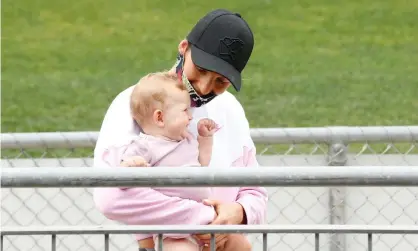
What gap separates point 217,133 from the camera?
3883mm

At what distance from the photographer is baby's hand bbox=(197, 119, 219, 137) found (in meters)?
3.80

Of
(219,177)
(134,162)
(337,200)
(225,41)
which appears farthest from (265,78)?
(219,177)

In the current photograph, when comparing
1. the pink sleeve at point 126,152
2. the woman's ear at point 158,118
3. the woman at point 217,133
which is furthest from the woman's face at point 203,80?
the pink sleeve at point 126,152

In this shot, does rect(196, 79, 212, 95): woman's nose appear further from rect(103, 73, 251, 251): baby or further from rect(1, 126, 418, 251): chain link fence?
rect(1, 126, 418, 251): chain link fence

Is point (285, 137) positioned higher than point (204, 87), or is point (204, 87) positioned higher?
point (285, 137)

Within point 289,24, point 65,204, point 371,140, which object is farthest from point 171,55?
point 371,140

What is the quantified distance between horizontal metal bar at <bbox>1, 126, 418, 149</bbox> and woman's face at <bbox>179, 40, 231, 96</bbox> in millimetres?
1334

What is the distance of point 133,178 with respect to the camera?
10.9 ft

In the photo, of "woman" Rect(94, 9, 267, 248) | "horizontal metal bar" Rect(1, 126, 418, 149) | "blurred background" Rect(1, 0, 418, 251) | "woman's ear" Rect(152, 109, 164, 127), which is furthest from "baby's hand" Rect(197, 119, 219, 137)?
"blurred background" Rect(1, 0, 418, 251)

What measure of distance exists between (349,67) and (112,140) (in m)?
9.83

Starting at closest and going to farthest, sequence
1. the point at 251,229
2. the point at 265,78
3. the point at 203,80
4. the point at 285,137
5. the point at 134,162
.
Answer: the point at 251,229 → the point at 134,162 → the point at 203,80 → the point at 285,137 → the point at 265,78

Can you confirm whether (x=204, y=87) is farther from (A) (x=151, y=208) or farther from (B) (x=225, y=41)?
(A) (x=151, y=208)

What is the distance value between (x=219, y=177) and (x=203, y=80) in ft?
1.85

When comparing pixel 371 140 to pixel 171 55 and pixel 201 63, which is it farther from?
pixel 171 55
